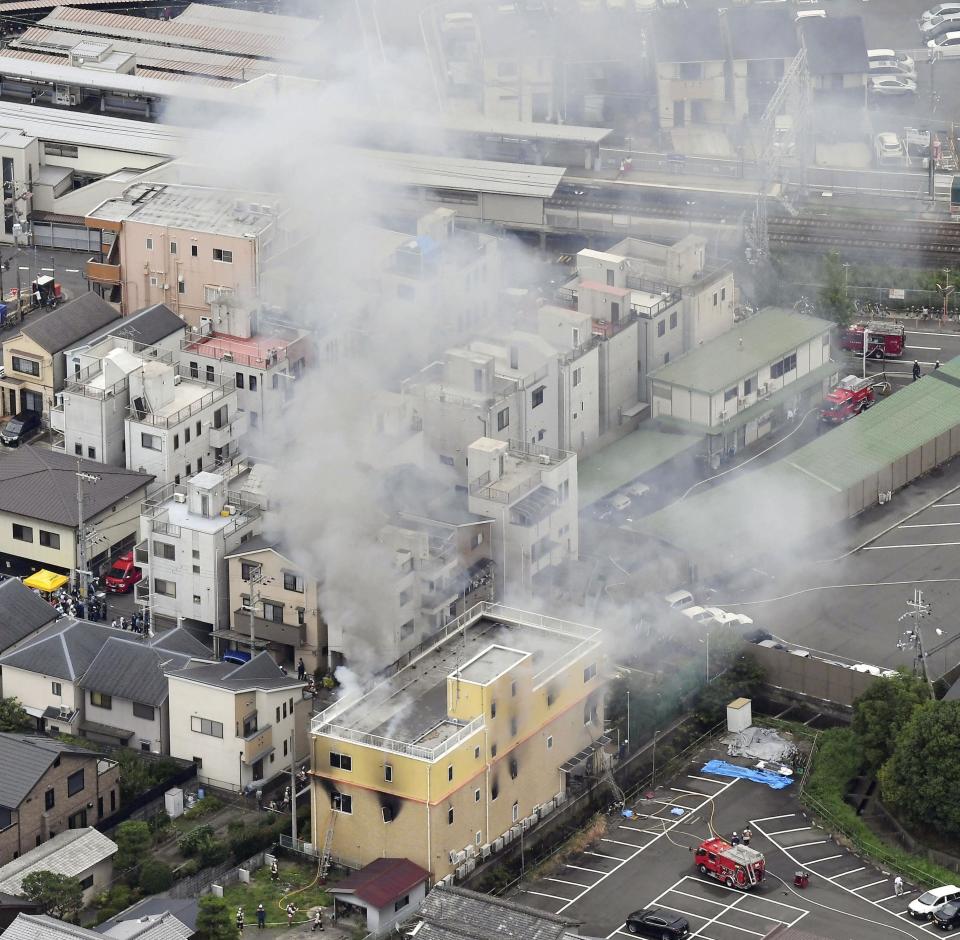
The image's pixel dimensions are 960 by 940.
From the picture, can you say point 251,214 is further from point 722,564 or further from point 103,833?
point 103,833

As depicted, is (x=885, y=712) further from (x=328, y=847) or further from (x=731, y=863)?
(x=328, y=847)

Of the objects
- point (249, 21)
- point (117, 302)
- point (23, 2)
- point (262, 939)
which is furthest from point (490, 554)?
point (23, 2)

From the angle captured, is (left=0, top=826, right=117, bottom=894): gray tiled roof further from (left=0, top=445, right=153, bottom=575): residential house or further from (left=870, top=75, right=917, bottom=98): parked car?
(left=870, top=75, right=917, bottom=98): parked car

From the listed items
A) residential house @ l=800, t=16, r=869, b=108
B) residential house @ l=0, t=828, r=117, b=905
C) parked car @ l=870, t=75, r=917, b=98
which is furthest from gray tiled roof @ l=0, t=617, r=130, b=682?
parked car @ l=870, t=75, r=917, b=98

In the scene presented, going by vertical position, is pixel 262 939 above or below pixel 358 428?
below

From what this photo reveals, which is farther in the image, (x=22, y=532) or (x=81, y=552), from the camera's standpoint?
(x=22, y=532)

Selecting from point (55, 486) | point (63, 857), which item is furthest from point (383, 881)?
point (55, 486)
